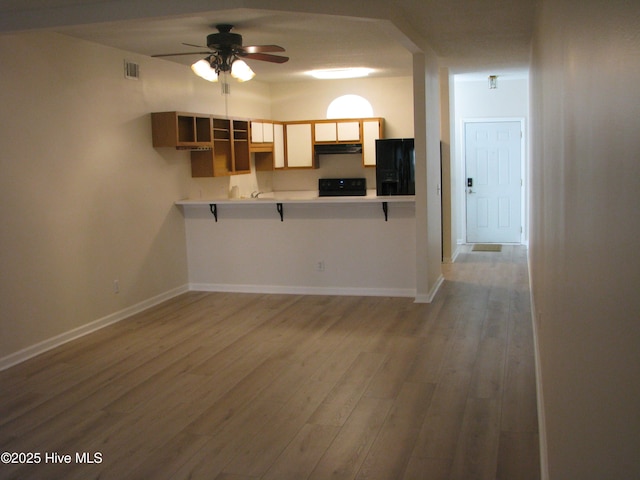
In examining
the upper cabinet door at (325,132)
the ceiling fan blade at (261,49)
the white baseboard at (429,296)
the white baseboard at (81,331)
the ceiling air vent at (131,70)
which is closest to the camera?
the white baseboard at (81,331)

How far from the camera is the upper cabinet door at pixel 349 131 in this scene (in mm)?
9297

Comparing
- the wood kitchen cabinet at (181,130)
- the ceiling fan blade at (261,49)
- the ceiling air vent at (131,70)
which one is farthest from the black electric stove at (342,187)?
the ceiling fan blade at (261,49)

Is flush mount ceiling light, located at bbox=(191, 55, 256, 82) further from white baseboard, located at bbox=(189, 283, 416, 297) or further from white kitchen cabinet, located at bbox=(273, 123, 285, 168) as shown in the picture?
white kitchen cabinet, located at bbox=(273, 123, 285, 168)

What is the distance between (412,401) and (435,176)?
12.7 ft

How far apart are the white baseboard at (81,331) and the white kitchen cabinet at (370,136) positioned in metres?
3.49

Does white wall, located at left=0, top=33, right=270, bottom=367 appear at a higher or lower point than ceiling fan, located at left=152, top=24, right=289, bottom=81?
lower

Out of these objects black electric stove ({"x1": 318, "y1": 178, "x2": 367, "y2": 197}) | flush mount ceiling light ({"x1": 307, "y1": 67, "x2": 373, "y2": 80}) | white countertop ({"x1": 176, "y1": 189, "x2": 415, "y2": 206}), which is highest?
flush mount ceiling light ({"x1": 307, "y1": 67, "x2": 373, "y2": 80})

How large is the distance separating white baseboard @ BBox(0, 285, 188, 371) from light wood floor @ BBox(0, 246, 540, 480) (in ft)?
0.34

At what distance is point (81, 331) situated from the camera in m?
5.64

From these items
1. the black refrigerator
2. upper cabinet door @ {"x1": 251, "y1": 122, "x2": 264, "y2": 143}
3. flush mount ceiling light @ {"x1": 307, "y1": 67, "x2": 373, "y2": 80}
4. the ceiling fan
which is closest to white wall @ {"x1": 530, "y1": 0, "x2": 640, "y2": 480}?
the ceiling fan

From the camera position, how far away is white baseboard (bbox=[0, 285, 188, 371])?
491 centimetres

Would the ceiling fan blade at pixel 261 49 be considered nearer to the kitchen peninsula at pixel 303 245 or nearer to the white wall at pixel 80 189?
the white wall at pixel 80 189

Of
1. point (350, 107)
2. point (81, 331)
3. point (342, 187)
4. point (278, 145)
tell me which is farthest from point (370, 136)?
point (81, 331)

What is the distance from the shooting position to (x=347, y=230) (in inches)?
271
